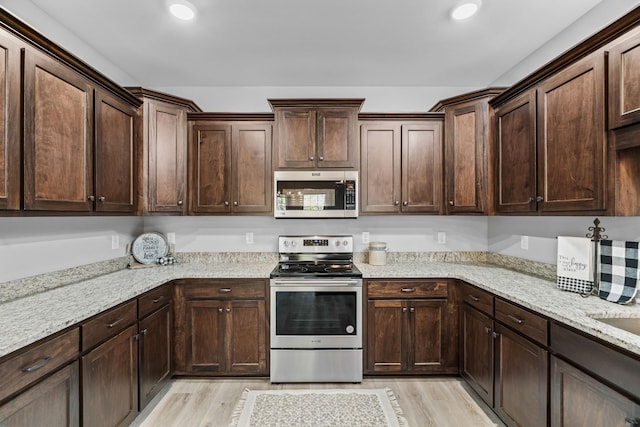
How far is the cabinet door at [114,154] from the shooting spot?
2.10m

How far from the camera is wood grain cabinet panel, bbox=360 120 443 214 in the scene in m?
2.88

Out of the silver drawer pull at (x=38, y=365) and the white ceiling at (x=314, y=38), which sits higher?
the white ceiling at (x=314, y=38)

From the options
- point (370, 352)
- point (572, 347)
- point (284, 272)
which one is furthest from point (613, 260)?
point (284, 272)

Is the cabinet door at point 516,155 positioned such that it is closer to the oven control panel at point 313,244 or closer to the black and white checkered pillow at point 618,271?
the black and white checkered pillow at point 618,271

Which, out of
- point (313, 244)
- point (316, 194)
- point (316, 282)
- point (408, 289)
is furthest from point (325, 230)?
point (408, 289)

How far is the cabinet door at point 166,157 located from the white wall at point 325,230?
47cm

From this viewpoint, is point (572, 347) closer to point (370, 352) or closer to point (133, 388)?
point (370, 352)

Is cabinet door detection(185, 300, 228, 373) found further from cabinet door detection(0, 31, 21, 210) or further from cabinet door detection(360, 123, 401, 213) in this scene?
cabinet door detection(360, 123, 401, 213)

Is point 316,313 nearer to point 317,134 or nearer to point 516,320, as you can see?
point 516,320

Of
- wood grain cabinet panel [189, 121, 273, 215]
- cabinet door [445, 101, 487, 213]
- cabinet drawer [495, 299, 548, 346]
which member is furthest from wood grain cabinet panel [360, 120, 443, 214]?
cabinet drawer [495, 299, 548, 346]

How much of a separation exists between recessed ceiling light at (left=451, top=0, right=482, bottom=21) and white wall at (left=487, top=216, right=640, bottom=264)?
1619 mm

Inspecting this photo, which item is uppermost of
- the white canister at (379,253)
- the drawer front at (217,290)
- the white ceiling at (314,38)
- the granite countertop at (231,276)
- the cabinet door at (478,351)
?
the white ceiling at (314,38)

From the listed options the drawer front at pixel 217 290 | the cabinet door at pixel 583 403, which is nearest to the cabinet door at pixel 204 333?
the drawer front at pixel 217 290

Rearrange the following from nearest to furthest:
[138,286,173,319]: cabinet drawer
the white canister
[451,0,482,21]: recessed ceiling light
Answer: [451,0,482,21]: recessed ceiling light < [138,286,173,319]: cabinet drawer < the white canister
